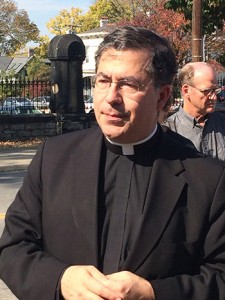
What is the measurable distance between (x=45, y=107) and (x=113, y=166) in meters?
23.6

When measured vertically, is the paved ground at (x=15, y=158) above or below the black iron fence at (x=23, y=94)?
below

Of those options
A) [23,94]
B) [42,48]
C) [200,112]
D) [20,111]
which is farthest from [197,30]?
[42,48]

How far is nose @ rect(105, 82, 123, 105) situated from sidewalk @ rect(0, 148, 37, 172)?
48.4 feet

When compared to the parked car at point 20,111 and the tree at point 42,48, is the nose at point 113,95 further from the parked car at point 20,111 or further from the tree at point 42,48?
the tree at point 42,48

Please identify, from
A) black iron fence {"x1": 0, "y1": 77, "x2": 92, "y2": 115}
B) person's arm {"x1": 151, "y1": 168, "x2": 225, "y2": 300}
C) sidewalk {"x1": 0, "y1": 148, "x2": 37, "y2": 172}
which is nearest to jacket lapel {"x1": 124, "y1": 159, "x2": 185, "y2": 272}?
person's arm {"x1": 151, "y1": 168, "x2": 225, "y2": 300}

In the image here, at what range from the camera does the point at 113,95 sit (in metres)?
2.45

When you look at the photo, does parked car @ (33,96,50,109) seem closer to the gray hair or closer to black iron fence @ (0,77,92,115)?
black iron fence @ (0,77,92,115)

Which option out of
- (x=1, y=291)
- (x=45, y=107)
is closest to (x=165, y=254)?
(x=1, y=291)

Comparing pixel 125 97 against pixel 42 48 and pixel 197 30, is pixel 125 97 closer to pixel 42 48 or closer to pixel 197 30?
pixel 197 30

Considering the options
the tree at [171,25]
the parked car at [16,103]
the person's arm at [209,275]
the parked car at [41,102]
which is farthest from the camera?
the tree at [171,25]

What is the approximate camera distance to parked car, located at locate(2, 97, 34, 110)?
77.9 feet

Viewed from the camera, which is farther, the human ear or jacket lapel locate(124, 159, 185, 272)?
the human ear

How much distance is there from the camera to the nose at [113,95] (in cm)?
244

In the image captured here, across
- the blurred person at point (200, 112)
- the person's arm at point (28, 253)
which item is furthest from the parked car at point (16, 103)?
the person's arm at point (28, 253)
